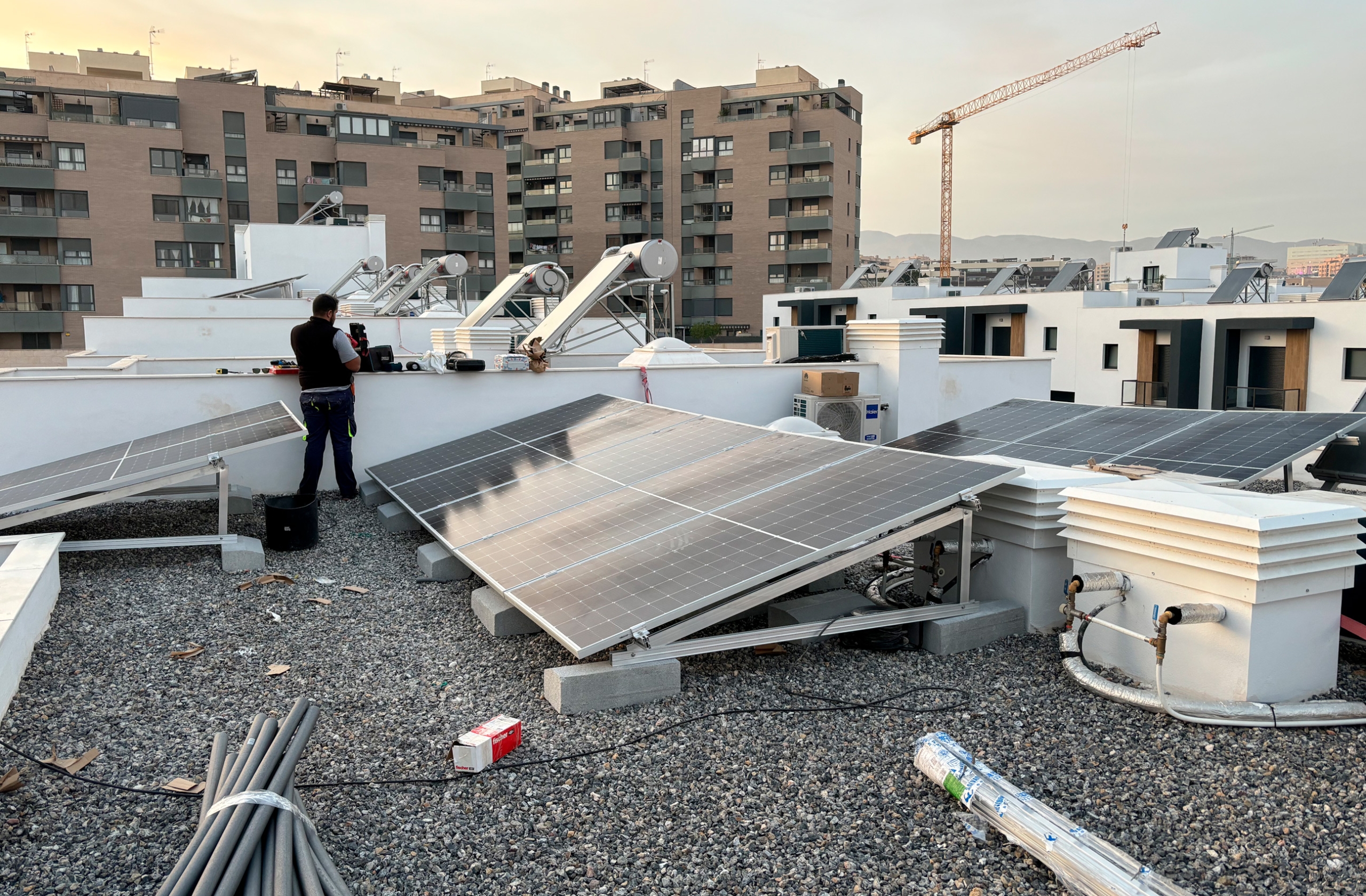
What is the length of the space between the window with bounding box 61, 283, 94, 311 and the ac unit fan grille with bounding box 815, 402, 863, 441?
6458 centimetres

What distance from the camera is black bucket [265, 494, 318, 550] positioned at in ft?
30.5

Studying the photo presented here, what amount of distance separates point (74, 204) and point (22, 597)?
A: 6857 centimetres

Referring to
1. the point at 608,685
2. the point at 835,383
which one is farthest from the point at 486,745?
the point at 835,383

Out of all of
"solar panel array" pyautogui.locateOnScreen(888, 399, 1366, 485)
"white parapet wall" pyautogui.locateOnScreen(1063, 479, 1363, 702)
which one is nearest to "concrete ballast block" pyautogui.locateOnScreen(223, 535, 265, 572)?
"solar panel array" pyautogui.locateOnScreen(888, 399, 1366, 485)

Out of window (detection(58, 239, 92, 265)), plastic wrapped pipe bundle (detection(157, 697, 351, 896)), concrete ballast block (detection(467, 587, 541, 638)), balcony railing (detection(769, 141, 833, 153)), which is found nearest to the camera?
plastic wrapped pipe bundle (detection(157, 697, 351, 896))

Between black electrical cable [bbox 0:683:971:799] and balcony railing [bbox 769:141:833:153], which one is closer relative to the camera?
black electrical cable [bbox 0:683:971:799]

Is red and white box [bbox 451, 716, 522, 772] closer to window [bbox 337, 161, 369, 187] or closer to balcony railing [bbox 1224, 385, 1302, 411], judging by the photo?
balcony railing [bbox 1224, 385, 1302, 411]

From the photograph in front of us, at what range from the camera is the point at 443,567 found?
27.6 feet

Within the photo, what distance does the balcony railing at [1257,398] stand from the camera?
104 feet

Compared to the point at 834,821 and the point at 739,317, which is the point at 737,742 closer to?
the point at 834,821

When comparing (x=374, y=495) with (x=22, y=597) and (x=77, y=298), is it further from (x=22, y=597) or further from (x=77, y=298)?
(x=77, y=298)

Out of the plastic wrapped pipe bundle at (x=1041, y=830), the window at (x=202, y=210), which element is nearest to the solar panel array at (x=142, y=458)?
the plastic wrapped pipe bundle at (x=1041, y=830)

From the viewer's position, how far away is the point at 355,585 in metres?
8.27

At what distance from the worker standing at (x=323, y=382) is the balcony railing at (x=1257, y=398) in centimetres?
3033
